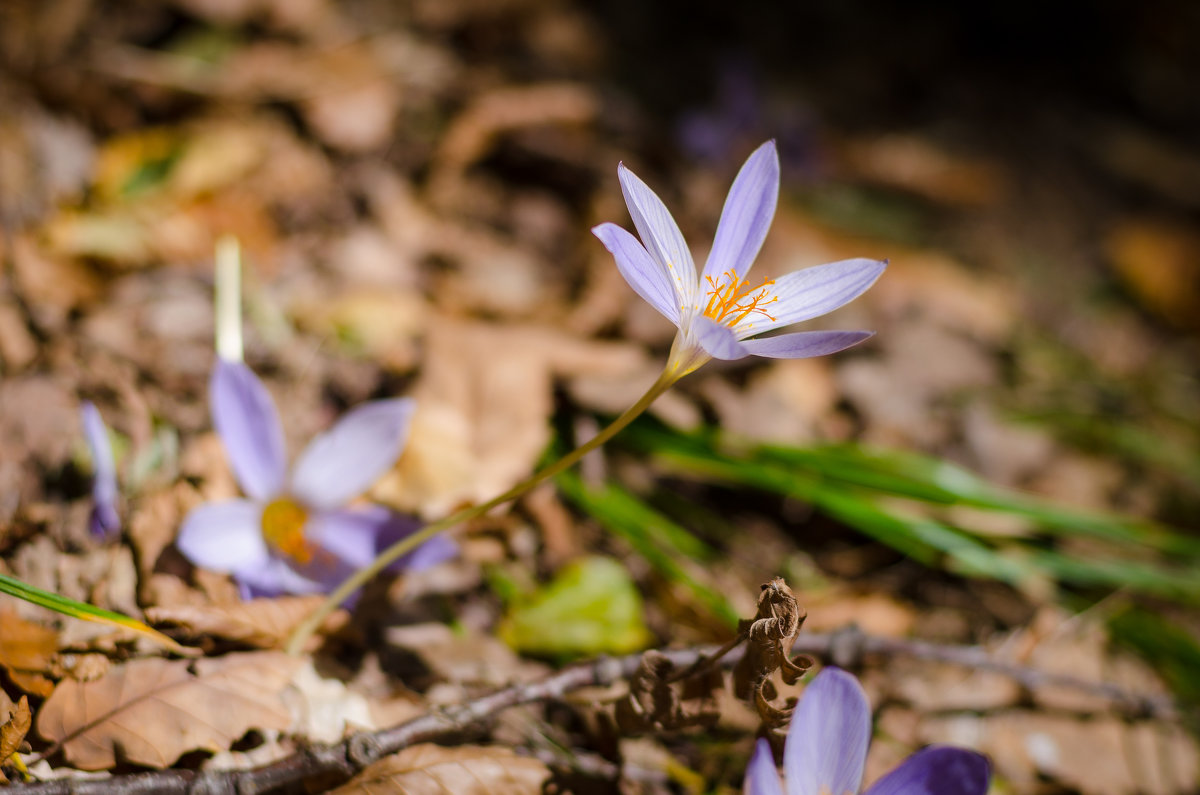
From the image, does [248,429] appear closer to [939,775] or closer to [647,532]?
[647,532]

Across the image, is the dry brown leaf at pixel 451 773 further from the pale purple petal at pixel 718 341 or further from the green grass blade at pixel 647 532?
the pale purple petal at pixel 718 341

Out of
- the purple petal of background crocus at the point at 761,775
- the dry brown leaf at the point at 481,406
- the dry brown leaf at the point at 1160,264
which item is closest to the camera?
the purple petal of background crocus at the point at 761,775

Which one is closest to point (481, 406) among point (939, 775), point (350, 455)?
point (350, 455)

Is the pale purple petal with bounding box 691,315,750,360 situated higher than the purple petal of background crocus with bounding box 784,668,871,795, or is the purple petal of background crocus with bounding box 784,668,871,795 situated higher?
the pale purple petal with bounding box 691,315,750,360

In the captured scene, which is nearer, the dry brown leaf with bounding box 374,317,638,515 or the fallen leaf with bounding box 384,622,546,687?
the fallen leaf with bounding box 384,622,546,687

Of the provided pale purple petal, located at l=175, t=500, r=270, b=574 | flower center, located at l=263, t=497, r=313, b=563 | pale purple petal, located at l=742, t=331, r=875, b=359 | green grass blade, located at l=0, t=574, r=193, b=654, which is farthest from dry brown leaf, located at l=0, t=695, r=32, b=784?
pale purple petal, located at l=742, t=331, r=875, b=359

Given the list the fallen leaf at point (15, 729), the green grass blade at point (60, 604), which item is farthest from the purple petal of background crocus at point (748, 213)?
the fallen leaf at point (15, 729)

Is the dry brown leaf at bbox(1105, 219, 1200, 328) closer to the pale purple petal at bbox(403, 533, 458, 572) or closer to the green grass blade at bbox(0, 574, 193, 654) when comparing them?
the pale purple petal at bbox(403, 533, 458, 572)
